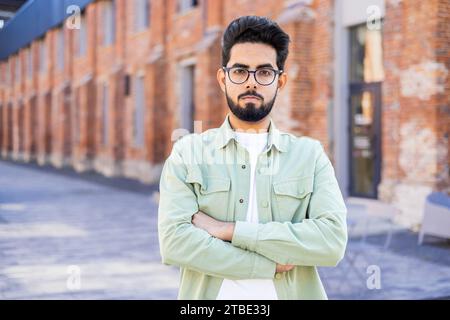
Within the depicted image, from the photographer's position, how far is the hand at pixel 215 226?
6.19ft

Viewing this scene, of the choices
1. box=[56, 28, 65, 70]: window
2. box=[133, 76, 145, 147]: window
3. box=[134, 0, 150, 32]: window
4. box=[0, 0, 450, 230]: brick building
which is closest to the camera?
box=[0, 0, 450, 230]: brick building

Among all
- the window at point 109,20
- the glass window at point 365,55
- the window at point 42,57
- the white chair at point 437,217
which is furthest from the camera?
the window at point 42,57

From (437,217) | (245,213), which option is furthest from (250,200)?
(437,217)

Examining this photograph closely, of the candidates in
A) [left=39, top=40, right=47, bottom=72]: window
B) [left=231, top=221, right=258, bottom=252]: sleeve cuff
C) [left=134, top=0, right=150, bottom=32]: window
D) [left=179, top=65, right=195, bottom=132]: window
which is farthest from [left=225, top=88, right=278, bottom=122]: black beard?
[left=39, top=40, right=47, bottom=72]: window

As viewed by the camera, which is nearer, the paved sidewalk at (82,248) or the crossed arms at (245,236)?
the crossed arms at (245,236)

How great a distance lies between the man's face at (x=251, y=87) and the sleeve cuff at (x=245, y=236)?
1.10ft

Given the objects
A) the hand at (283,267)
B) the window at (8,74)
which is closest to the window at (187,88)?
the hand at (283,267)

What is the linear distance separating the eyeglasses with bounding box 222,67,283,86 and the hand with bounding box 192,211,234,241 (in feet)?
1.46

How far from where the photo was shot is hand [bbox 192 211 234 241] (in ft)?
6.19

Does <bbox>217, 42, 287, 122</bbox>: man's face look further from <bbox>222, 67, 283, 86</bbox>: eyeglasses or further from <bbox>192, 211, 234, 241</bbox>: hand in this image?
<bbox>192, 211, 234, 241</bbox>: hand

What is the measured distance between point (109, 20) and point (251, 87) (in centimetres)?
2276

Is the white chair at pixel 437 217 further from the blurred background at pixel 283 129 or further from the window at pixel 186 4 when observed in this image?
the window at pixel 186 4

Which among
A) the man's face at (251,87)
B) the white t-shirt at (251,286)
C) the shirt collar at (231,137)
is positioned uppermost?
the man's face at (251,87)
